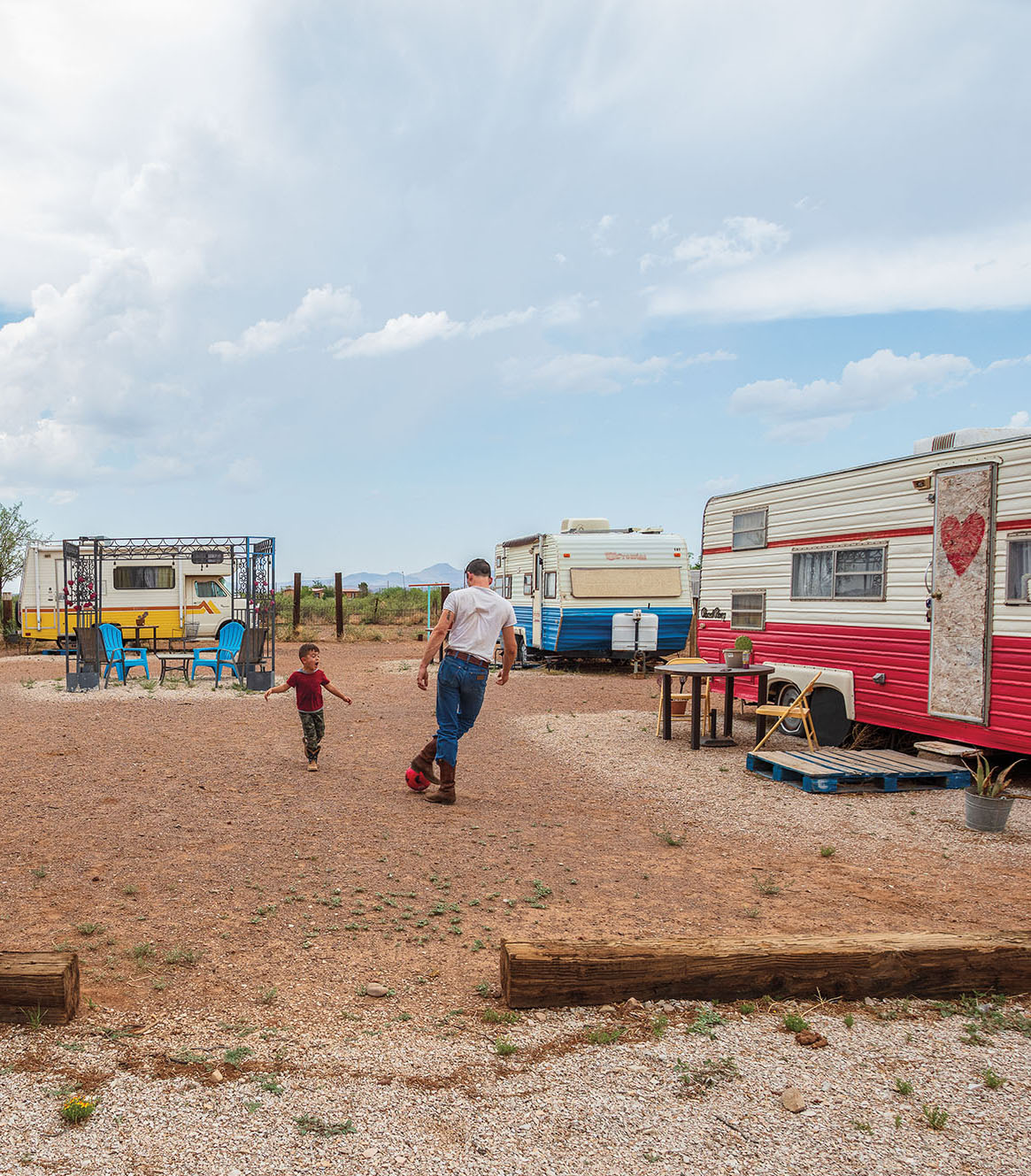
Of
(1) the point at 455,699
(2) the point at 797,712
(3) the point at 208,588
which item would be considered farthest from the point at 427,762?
(3) the point at 208,588

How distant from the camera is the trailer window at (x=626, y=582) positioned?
16656 mm

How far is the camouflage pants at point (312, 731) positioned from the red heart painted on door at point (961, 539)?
540 cm

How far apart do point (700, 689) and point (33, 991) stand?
7239mm

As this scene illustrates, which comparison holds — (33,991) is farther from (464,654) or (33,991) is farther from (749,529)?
(749,529)

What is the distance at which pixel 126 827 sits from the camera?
591 centimetres

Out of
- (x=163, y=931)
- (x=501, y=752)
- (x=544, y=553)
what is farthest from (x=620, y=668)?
(x=163, y=931)

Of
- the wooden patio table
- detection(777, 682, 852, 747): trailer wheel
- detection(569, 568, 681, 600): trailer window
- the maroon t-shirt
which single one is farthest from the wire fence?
the maroon t-shirt

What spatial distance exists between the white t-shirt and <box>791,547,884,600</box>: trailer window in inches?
159

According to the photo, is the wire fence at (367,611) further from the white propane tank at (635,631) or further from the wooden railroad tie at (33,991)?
the wooden railroad tie at (33,991)

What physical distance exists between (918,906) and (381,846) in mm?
2925

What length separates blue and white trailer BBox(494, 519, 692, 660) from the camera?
16672 millimetres

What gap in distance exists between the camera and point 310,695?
25.6ft

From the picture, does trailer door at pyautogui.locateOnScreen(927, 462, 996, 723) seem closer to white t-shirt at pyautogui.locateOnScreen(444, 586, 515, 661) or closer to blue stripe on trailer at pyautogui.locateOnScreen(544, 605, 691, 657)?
white t-shirt at pyautogui.locateOnScreen(444, 586, 515, 661)

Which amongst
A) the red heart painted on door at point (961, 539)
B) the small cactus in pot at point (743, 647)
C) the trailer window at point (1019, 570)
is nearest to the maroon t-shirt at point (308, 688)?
the small cactus in pot at point (743, 647)
